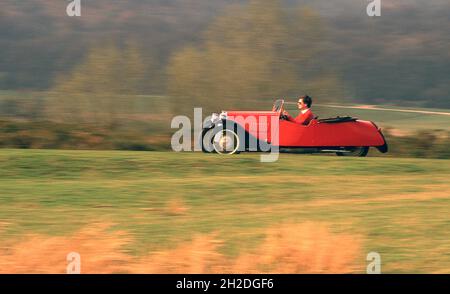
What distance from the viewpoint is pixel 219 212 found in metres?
13.5

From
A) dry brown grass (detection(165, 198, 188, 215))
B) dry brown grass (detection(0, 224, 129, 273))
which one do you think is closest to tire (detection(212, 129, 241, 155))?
dry brown grass (detection(165, 198, 188, 215))

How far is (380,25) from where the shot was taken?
186125 millimetres

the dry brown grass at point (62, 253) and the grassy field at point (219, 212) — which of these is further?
the grassy field at point (219, 212)

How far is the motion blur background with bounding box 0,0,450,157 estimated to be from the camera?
181 feet

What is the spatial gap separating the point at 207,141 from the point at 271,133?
160 cm

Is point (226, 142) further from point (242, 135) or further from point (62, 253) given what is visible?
point (62, 253)

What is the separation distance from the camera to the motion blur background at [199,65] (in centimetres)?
5531

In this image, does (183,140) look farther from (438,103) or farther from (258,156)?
(438,103)

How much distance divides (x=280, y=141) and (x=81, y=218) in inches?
409

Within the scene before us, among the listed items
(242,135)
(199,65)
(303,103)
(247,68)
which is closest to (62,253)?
(242,135)

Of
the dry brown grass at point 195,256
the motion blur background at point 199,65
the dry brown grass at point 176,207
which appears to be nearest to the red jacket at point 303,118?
the dry brown grass at point 176,207

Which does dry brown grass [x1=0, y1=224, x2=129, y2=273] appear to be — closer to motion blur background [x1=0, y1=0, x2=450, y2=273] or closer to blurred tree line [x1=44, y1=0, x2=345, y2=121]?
motion blur background [x1=0, y1=0, x2=450, y2=273]

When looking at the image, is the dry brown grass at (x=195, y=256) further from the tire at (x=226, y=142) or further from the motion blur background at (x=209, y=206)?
the tire at (x=226, y=142)

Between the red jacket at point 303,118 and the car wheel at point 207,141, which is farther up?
the red jacket at point 303,118
